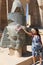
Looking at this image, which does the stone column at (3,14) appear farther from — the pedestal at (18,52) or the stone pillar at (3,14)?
the pedestal at (18,52)

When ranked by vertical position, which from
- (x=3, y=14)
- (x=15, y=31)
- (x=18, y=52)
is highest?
(x=3, y=14)

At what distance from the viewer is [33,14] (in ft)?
29.0

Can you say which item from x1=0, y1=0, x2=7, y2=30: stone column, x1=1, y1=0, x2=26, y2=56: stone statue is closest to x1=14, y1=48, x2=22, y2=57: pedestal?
x1=1, y1=0, x2=26, y2=56: stone statue

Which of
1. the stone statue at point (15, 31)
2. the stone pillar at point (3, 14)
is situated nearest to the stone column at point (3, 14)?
the stone pillar at point (3, 14)

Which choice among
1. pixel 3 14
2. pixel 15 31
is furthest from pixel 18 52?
pixel 3 14

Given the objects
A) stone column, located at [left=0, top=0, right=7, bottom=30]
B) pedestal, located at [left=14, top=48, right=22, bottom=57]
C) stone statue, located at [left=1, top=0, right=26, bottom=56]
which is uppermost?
stone column, located at [left=0, top=0, right=7, bottom=30]

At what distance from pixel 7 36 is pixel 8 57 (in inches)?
23.0

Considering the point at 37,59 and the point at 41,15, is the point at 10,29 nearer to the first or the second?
the point at 37,59

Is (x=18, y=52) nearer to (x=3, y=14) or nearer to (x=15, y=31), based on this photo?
(x=15, y=31)

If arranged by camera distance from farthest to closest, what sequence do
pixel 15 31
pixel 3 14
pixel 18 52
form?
pixel 3 14 < pixel 18 52 < pixel 15 31

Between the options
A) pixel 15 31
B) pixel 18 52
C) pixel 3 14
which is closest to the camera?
pixel 15 31

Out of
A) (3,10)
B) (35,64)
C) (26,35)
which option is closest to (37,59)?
(35,64)

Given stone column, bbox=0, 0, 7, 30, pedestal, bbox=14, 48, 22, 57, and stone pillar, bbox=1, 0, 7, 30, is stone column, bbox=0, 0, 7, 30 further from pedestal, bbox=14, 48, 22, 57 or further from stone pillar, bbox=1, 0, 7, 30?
pedestal, bbox=14, 48, 22, 57

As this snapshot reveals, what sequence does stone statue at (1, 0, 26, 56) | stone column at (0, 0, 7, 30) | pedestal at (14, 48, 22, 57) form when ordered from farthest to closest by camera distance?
1. stone column at (0, 0, 7, 30)
2. pedestal at (14, 48, 22, 57)
3. stone statue at (1, 0, 26, 56)
